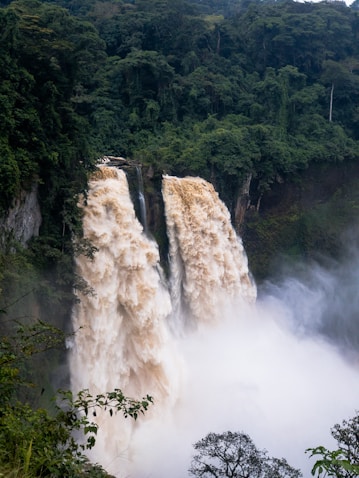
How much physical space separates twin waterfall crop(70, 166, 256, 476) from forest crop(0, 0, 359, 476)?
615mm

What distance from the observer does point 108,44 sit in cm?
2605

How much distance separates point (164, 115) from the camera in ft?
74.1

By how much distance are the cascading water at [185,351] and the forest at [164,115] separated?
843 millimetres

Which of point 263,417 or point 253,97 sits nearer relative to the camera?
point 263,417

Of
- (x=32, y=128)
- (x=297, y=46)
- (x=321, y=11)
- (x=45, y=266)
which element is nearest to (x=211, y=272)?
(x=45, y=266)

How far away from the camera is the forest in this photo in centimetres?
1060

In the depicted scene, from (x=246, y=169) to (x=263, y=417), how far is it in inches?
378

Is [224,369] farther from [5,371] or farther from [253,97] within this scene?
[253,97]

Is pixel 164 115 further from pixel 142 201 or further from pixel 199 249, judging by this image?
pixel 142 201

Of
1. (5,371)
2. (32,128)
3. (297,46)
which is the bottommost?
(5,371)

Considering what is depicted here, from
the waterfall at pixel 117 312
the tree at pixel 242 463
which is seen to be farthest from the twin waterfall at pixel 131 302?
the tree at pixel 242 463

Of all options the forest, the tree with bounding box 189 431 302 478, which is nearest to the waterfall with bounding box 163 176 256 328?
the forest

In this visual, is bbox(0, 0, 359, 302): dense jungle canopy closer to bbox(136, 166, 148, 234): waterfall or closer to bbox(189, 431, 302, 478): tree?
bbox(136, 166, 148, 234): waterfall

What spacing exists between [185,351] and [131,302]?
3299 millimetres
